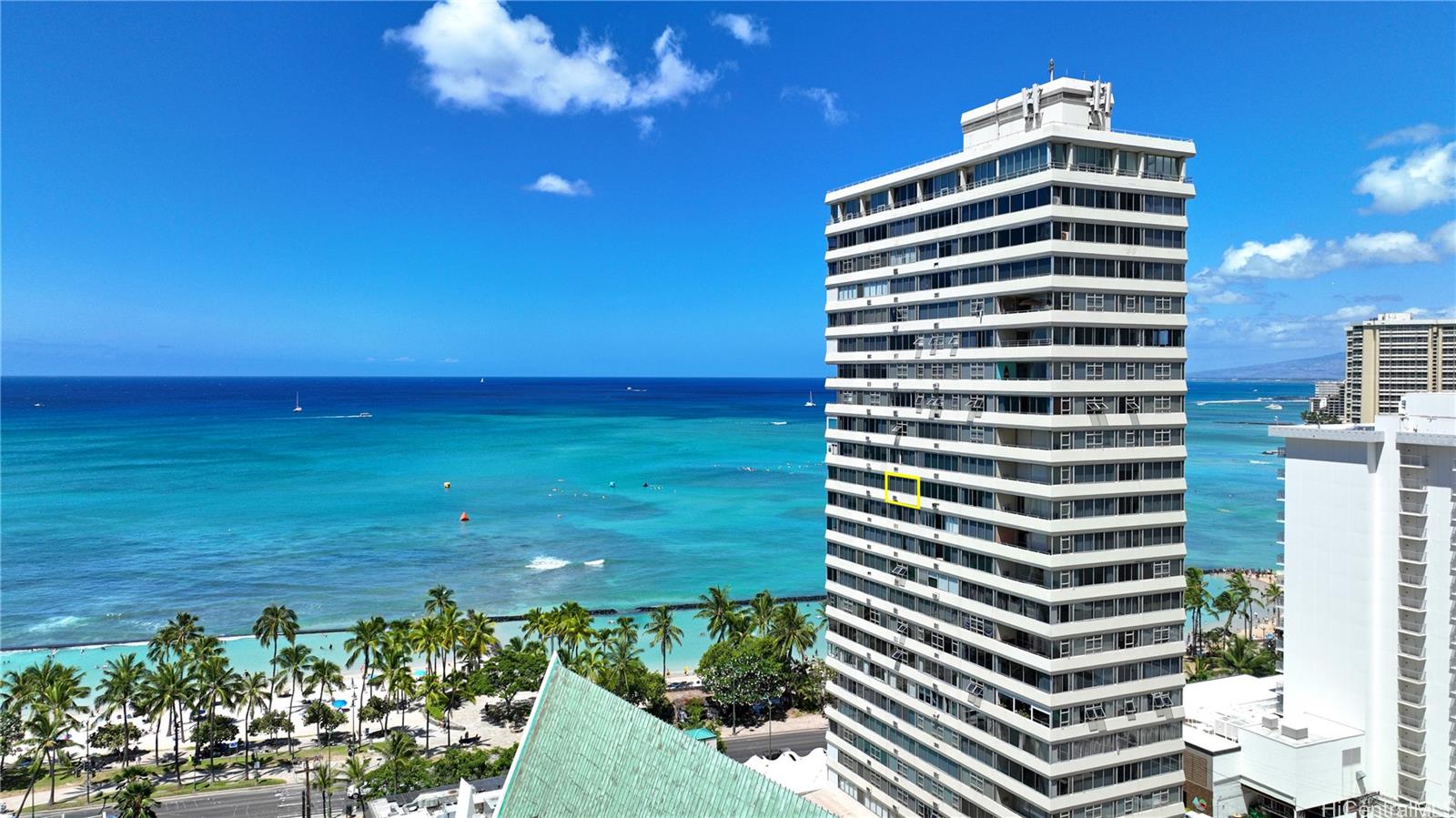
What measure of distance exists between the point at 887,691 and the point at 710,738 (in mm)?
18357

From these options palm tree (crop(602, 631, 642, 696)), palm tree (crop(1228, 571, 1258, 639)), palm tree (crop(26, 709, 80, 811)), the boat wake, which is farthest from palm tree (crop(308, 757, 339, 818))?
palm tree (crop(1228, 571, 1258, 639))

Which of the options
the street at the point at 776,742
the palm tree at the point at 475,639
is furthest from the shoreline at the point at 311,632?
the street at the point at 776,742

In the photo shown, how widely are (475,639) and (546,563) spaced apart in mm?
49438

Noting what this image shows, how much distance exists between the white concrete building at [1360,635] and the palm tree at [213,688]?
65156mm

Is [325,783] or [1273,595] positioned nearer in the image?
[325,783]

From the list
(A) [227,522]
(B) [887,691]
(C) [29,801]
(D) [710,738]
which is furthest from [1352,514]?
(A) [227,522]

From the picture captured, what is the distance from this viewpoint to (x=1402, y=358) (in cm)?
17788

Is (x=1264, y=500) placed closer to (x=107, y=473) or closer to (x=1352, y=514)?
(x=1352, y=514)

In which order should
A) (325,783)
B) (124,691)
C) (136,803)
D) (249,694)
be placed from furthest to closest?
(249,694)
(124,691)
(325,783)
(136,803)

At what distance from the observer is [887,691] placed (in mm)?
45156

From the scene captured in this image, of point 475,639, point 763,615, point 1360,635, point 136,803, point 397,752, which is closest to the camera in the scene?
point 136,803

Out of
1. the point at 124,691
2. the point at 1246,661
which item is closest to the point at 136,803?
the point at 124,691

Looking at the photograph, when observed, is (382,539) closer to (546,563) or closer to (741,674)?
(546,563)

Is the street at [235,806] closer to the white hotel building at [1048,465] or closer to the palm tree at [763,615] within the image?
the palm tree at [763,615]
